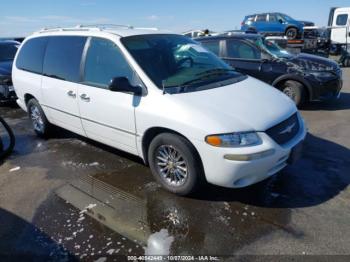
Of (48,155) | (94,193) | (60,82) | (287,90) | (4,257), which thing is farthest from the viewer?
(287,90)

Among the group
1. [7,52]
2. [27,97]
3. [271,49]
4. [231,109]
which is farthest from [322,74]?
[7,52]

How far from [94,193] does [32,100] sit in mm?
2787

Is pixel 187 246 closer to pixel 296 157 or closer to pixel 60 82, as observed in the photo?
pixel 296 157

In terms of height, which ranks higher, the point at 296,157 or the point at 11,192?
the point at 296,157

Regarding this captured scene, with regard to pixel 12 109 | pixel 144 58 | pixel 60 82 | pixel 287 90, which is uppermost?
pixel 144 58

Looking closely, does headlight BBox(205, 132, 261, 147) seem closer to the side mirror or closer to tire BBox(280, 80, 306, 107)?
the side mirror

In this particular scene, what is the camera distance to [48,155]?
5.23 meters

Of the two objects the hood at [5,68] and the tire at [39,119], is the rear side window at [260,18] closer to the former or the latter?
the hood at [5,68]

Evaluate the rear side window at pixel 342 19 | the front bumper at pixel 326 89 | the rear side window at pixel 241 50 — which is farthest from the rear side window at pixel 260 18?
the front bumper at pixel 326 89

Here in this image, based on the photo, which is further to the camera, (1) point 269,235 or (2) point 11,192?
(2) point 11,192

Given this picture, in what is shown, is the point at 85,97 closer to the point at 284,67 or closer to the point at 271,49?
the point at 284,67

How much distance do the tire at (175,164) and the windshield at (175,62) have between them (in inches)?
25.4

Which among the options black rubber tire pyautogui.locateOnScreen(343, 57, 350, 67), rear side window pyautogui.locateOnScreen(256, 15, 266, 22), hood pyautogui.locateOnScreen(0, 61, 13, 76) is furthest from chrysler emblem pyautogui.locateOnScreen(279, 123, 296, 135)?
rear side window pyautogui.locateOnScreen(256, 15, 266, 22)

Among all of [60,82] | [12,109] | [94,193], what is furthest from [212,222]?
[12,109]
